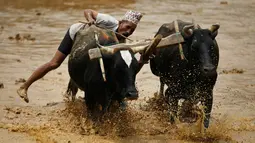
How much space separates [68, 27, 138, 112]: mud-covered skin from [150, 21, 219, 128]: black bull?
94 centimetres

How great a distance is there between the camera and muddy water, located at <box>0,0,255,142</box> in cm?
719

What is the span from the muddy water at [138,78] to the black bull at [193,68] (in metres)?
0.43

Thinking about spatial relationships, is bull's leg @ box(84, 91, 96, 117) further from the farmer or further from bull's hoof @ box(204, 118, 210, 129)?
bull's hoof @ box(204, 118, 210, 129)

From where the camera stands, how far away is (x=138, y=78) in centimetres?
1055

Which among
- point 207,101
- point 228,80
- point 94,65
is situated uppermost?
point 94,65

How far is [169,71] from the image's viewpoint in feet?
26.0

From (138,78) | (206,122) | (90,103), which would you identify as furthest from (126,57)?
(138,78)

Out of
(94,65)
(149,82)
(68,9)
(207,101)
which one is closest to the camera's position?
(94,65)

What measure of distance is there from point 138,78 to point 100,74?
3.69 meters

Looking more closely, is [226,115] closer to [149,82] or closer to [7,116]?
[149,82]

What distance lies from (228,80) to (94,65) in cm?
420

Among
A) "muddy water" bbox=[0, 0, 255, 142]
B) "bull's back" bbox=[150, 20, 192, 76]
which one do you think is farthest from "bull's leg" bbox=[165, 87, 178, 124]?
"bull's back" bbox=[150, 20, 192, 76]

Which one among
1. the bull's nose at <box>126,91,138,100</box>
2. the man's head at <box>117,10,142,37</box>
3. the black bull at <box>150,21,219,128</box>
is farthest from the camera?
the man's head at <box>117,10,142,37</box>

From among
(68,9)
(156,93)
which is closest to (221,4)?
(68,9)
